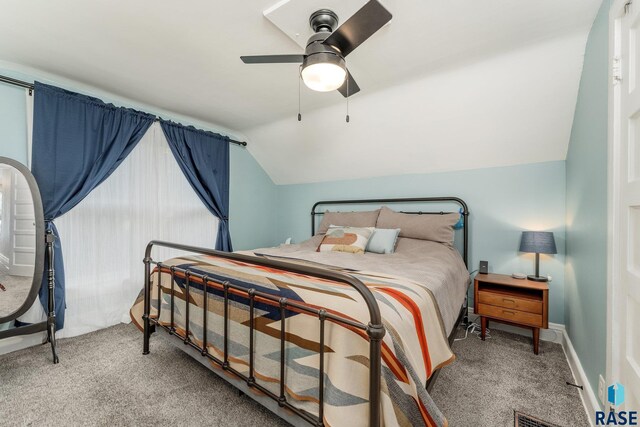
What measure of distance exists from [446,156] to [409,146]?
0.41 m

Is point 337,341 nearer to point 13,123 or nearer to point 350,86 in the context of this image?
point 350,86

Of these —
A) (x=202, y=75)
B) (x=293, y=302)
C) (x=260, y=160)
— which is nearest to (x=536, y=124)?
(x=293, y=302)

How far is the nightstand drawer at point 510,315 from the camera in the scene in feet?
7.46

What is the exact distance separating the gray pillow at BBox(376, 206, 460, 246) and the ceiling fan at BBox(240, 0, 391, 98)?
6.01 feet

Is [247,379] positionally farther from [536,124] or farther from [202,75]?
[536,124]

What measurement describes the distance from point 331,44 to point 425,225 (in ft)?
6.66

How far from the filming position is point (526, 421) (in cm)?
154

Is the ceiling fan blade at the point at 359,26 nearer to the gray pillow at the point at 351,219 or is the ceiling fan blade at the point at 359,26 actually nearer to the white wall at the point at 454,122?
the white wall at the point at 454,122

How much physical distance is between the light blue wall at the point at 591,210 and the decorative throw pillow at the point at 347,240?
1650 millimetres

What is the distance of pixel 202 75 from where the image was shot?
251 cm

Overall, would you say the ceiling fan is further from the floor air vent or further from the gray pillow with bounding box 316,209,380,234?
the floor air vent

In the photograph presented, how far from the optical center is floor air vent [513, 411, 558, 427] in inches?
59.3

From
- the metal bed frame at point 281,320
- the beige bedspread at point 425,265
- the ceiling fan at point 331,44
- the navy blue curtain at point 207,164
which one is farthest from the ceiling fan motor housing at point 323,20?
the navy blue curtain at point 207,164

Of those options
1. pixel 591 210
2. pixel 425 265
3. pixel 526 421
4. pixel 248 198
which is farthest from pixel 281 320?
pixel 248 198
